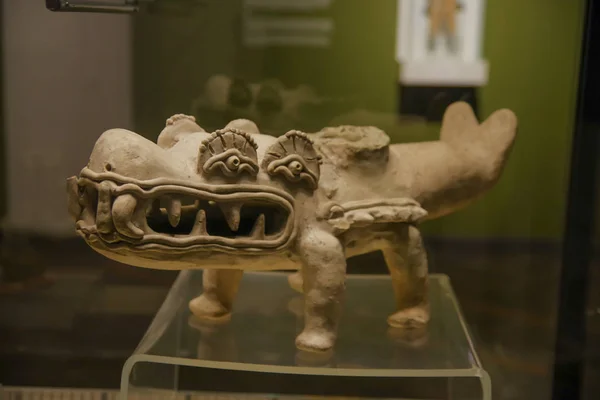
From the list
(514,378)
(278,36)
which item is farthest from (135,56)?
(514,378)

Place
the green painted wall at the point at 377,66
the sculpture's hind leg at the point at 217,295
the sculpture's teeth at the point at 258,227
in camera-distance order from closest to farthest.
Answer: the sculpture's teeth at the point at 258,227, the sculpture's hind leg at the point at 217,295, the green painted wall at the point at 377,66

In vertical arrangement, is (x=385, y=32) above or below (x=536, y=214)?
above

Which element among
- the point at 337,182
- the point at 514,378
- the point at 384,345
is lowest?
the point at 514,378

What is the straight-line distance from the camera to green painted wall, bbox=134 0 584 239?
1.61 meters

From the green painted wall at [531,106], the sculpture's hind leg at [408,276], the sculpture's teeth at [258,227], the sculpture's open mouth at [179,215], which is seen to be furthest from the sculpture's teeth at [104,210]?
the green painted wall at [531,106]

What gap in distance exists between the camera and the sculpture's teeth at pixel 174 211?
3.71 feet

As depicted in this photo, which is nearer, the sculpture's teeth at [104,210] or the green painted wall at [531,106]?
the sculpture's teeth at [104,210]

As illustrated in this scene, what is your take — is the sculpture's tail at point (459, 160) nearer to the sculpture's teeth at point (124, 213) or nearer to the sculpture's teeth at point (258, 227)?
the sculpture's teeth at point (258, 227)

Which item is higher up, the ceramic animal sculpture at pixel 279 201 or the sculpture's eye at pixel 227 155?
the sculpture's eye at pixel 227 155

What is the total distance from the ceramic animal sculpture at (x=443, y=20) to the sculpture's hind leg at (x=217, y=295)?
2.32ft

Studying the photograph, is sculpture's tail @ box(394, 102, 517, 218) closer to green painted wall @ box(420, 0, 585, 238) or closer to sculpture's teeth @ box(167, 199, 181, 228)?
green painted wall @ box(420, 0, 585, 238)

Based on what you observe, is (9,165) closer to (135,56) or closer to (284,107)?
(135,56)

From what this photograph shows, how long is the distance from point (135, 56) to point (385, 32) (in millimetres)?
595

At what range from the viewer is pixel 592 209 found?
1513mm
